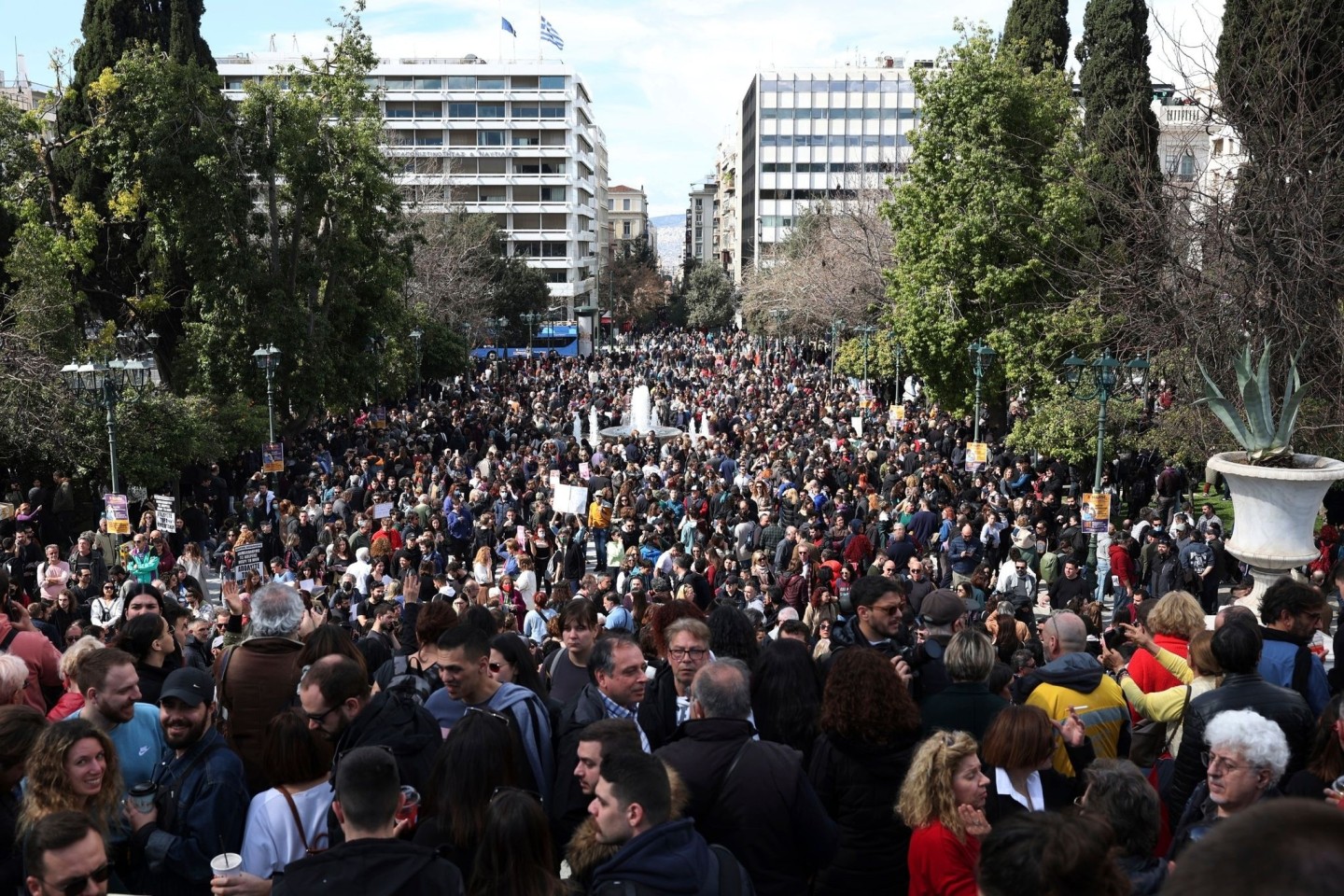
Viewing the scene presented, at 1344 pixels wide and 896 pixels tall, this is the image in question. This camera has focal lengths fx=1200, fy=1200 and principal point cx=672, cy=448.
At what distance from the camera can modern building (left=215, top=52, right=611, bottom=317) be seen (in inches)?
3361

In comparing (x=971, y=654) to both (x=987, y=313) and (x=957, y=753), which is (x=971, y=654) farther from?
(x=987, y=313)

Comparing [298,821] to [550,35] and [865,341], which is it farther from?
[550,35]

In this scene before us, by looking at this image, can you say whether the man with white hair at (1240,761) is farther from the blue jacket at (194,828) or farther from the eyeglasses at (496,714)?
the blue jacket at (194,828)

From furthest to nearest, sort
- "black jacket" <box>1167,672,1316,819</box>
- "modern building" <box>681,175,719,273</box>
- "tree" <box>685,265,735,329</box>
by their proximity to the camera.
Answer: "modern building" <box>681,175,719,273</box> < "tree" <box>685,265,735,329</box> < "black jacket" <box>1167,672,1316,819</box>

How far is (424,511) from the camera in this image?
18000 mm

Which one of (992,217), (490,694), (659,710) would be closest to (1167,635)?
(659,710)

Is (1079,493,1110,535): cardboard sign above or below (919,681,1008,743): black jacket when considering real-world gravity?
below

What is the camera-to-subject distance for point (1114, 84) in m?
25.3

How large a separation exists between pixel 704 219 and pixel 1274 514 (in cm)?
16309

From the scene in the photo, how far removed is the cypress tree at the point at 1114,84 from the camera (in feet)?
78.4

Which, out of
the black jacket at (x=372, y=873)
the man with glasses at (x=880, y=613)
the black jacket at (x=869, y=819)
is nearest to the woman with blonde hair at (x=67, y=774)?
the black jacket at (x=372, y=873)

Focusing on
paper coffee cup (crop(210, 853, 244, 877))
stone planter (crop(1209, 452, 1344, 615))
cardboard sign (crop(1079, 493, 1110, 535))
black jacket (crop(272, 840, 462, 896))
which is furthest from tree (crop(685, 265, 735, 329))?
black jacket (crop(272, 840, 462, 896))

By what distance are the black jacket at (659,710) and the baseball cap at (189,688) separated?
71.8 inches

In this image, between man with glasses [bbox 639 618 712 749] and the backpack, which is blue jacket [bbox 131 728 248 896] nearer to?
the backpack
